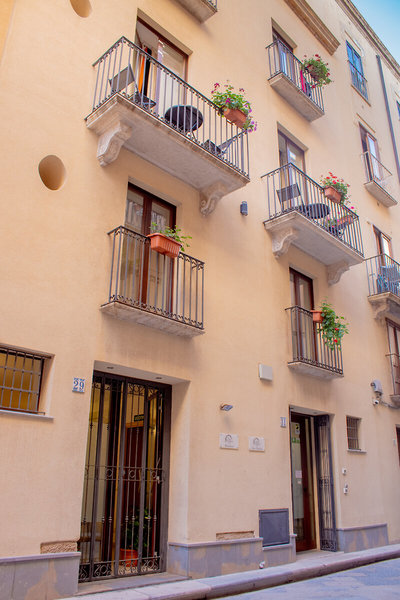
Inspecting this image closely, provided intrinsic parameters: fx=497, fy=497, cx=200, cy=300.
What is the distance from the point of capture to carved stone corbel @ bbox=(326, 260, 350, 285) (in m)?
12.6

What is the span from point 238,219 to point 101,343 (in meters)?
4.44

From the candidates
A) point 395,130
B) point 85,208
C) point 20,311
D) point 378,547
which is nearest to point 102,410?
point 20,311

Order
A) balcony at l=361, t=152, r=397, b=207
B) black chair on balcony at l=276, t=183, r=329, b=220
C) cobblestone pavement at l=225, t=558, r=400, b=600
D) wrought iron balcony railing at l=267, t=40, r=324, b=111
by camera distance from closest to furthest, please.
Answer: cobblestone pavement at l=225, t=558, r=400, b=600
black chair on balcony at l=276, t=183, r=329, b=220
wrought iron balcony railing at l=267, t=40, r=324, b=111
balcony at l=361, t=152, r=397, b=207

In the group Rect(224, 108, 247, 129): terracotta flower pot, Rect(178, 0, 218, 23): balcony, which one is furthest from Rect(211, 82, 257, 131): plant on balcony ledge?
Rect(178, 0, 218, 23): balcony

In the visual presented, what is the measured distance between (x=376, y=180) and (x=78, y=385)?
45.1 feet

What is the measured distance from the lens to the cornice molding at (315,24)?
586 inches

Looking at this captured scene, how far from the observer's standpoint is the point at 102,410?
299 inches

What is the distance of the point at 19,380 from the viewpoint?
21.2ft

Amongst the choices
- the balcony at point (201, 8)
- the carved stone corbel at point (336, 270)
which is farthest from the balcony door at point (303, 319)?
the balcony at point (201, 8)

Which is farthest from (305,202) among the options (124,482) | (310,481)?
(124,482)

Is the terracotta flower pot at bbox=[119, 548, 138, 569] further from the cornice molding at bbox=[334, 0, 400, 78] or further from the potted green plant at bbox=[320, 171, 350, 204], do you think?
the cornice molding at bbox=[334, 0, 400, 78]

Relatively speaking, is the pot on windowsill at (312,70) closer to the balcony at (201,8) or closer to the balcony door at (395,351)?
the balcony at (201,8)

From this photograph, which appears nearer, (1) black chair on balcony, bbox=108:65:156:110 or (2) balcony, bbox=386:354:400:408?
(1) black chair on balcony, bbox=108:65:156:110

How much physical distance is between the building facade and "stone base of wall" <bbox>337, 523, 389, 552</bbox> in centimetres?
6
